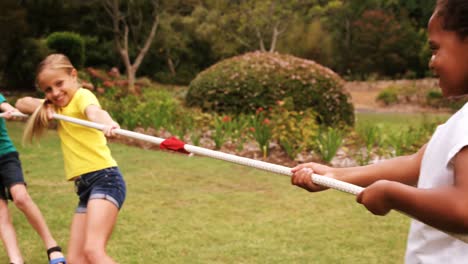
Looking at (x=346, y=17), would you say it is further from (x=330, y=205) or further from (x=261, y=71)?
(x=330, y=205)

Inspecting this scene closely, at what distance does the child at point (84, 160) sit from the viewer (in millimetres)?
3066

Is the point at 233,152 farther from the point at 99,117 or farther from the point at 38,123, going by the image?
the point at 99,117

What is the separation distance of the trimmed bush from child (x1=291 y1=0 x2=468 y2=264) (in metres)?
8.74

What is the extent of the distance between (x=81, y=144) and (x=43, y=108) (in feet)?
1.40

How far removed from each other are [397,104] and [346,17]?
17.0m

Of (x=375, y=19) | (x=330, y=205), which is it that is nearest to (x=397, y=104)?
(x=375, y=19)

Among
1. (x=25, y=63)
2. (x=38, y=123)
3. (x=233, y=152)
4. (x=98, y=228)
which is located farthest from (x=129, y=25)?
(x=98, y=228)

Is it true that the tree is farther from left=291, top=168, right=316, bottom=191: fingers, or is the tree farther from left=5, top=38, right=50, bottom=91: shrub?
left=291, top=168, right=316, bottom=191: fingers

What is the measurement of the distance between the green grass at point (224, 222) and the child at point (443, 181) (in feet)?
9.10

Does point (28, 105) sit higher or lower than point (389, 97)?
higher

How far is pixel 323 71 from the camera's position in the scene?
10852mm

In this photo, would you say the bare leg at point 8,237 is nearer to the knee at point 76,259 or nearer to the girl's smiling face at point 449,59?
the knee at point 76,259

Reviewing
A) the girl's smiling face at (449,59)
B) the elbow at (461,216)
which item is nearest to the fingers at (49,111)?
the girl's smiling face at (449,59)

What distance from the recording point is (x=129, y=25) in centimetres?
3419
